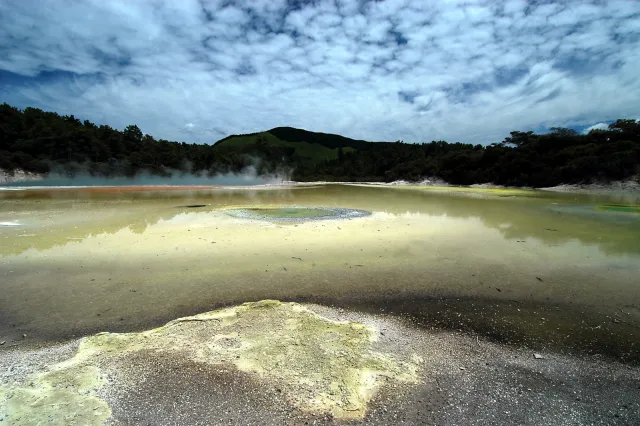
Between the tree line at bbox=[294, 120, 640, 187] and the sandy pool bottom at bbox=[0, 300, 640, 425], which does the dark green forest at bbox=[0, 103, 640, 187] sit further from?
the sandy pool bottom at bbox=[0, 300, 640, 425]

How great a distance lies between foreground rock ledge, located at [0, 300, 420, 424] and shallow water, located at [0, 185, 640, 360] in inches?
28.6

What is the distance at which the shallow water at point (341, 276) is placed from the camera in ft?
14.8

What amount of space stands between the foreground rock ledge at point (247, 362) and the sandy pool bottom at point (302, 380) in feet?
0.04

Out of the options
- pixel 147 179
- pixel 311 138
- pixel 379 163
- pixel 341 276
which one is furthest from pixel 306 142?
pixel 341 276

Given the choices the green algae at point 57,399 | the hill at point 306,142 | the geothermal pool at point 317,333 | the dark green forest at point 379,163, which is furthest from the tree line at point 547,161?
the hill at point 306,142

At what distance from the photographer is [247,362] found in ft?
11.1

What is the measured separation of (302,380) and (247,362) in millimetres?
677

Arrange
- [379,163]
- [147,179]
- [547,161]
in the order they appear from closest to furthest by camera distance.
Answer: [547,161]
[147,179]
[379,163]

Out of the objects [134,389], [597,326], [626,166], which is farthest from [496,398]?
[626,166]

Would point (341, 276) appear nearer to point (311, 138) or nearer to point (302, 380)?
point (302, 380)

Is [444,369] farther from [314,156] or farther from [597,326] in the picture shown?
[314,156]

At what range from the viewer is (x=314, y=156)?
168m

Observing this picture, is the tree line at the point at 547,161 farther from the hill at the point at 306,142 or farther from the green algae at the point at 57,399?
the hill at the point at 306,142

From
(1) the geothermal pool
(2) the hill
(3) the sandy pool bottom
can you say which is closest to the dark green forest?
(1) the geothermal pool
